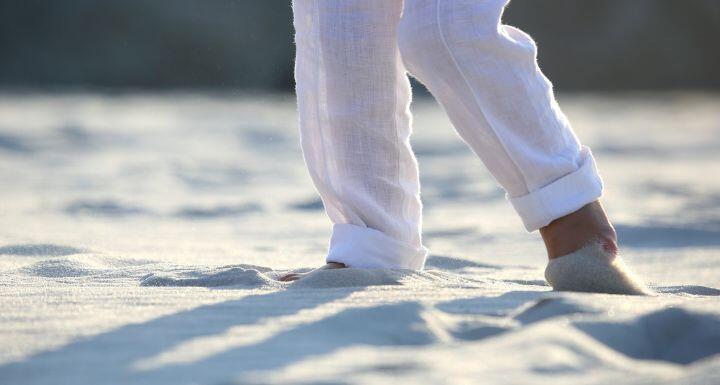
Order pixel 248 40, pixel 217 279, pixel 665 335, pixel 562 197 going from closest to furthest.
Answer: pixel 665 335, pixel 562 197, pixel 217 279, pixel 248 40

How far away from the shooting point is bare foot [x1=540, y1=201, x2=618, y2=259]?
1807mm

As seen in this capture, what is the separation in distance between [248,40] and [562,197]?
2037cm

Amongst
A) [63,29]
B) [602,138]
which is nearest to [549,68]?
[63,29]

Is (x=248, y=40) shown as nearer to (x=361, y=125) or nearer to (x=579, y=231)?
(x=361, y=125)

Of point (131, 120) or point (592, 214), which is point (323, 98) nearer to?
point (592, 214)

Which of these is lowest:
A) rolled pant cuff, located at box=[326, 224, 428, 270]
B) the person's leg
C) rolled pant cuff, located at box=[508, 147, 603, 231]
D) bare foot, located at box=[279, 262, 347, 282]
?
bare foot, located at box=[279, 262, 347, 282]

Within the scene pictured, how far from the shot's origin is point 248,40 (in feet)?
71.5

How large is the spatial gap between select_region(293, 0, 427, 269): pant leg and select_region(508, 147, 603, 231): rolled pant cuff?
32 centimetres

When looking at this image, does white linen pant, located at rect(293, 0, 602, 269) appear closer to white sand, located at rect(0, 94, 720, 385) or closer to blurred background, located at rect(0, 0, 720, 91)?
white sand, located at rect(0, 94, 720, 385)

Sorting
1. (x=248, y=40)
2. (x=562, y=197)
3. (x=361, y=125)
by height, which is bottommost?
(x=562, y=197)

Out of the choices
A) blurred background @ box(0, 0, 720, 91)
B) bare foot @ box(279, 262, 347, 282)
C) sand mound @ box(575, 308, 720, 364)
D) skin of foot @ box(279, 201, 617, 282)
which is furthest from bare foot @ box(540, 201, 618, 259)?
blurred background @ box(0, 0, 720, 91)

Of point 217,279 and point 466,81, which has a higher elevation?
point 466,81

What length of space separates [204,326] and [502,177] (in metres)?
0.57

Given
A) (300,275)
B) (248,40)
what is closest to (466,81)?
(300,275)
